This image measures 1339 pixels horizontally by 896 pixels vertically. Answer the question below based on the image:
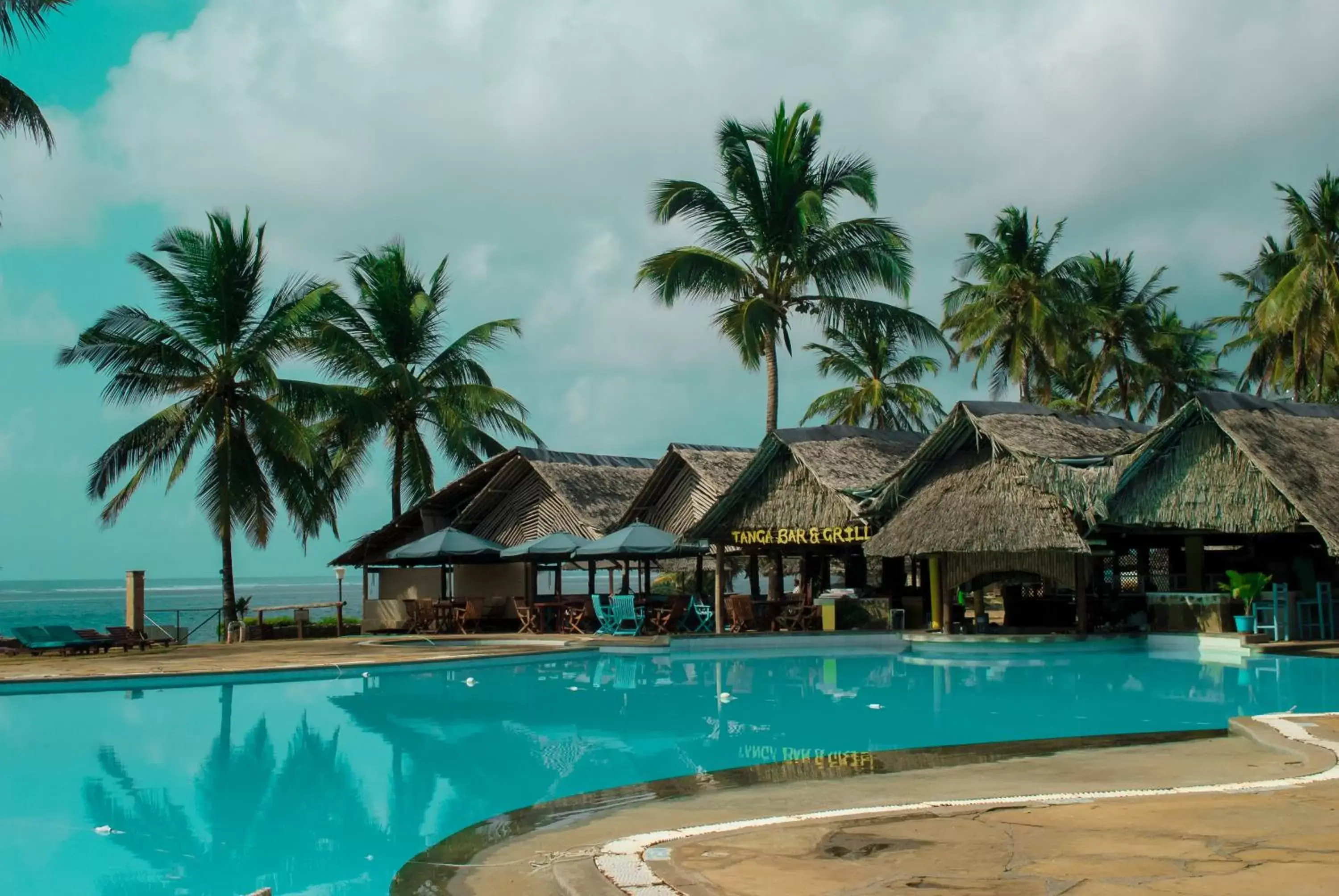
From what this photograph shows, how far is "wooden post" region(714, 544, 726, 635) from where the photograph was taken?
21.0 meters

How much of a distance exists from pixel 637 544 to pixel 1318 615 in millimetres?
10110

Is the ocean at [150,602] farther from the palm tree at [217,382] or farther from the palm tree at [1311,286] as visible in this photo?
the palm tree at [1311,286]

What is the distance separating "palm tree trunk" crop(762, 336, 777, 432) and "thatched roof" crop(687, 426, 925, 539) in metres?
1.85

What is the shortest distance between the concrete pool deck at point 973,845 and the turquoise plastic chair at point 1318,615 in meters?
12.0

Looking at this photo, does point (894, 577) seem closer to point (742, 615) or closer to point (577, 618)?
point (742, 615)

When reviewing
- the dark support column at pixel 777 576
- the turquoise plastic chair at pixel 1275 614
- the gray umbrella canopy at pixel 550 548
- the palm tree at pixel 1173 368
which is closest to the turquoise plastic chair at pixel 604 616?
the gray umbrella canopy at pixel 550 548

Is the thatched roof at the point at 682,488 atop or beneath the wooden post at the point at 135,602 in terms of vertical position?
atop

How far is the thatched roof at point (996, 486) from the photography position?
61.3 feet

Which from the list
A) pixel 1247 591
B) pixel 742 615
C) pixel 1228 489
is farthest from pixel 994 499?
pixel 742 615

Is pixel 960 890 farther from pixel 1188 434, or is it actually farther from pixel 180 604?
pixel 180 604

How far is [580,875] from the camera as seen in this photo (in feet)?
16.6

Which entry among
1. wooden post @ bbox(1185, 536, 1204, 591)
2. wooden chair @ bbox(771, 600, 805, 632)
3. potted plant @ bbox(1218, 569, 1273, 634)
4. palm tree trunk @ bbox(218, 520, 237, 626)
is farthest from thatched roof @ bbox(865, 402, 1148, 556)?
palm tree trunk @ bbox(218, 520, 237, 626)

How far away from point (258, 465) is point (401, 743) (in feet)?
43.3

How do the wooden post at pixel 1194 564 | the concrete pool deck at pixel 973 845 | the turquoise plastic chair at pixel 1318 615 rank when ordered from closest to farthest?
1. the concrete pool deck at pixel 973 845
2. the turquoise plastic chair at pixel 1318 615
3. the wooden post at pixel 1194 564
